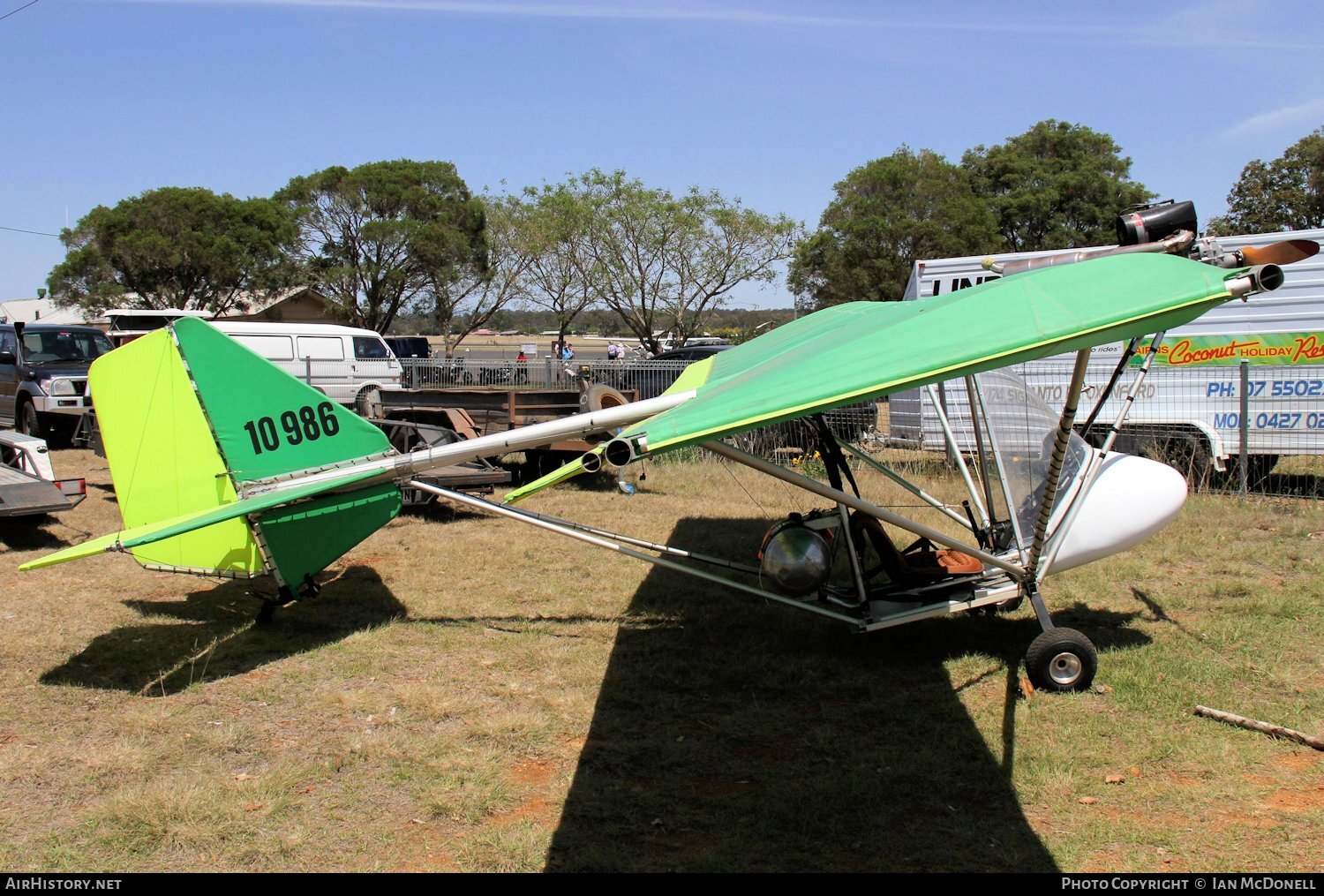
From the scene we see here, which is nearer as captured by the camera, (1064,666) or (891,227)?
(1064,666)

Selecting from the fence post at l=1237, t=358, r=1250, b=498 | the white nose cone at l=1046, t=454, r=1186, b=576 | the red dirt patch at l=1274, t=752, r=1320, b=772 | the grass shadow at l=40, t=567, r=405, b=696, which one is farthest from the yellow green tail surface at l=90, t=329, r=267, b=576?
the fence post at l=1237, t=358, r=1250, b=498

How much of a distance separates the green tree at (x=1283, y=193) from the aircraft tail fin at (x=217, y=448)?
125ft

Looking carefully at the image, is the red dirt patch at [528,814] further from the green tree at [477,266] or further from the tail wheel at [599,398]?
Answer: the green tree at [477,266]

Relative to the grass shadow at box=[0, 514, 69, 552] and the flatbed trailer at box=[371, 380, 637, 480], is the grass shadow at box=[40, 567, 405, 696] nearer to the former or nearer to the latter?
the grass shadow at box=[0, 514, 69, 552]

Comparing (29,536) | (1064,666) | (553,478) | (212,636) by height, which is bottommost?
(212,636)

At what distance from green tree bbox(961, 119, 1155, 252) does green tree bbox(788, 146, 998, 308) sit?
1.51 metres

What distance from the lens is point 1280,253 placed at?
4.38 m

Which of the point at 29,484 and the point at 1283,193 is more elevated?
the point at 1283,193

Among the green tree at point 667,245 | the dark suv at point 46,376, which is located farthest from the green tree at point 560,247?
the dark suv at point 46,376

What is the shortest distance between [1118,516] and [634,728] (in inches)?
126

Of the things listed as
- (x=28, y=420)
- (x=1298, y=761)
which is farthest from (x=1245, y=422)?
(x=28, y=420)

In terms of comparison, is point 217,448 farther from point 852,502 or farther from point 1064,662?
point 1064,662

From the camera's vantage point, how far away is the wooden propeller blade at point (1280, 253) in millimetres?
4277

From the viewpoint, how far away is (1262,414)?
34.5 ft
